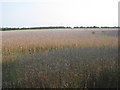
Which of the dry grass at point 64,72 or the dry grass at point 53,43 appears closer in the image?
the dry grass at point 64,72

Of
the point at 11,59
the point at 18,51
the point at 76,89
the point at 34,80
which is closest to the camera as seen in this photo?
the point at 76,89

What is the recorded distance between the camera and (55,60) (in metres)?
4.27

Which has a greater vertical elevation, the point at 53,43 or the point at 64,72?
the point at 53,43

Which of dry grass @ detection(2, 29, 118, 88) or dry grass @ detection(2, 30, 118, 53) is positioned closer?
dry grass @ detection(2, 29, 118, 88)

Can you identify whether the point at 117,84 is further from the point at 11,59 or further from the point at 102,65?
the point at 11,59

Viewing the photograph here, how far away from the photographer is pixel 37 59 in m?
4.49

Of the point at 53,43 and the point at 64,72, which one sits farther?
the point at 53,43

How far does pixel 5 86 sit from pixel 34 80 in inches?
23.8

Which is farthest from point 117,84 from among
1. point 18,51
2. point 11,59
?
point 18,51

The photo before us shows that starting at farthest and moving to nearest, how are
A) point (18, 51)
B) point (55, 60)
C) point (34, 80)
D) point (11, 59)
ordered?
point (18, 51), point (11, 59), point (55, 60), point (34, 80)

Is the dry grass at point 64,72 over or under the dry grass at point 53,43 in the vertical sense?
under

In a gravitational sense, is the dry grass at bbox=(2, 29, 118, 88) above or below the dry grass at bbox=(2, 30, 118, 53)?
below

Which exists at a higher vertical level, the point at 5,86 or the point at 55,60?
the point at 55,60

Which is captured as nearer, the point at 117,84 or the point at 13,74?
the point at 117,84
